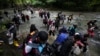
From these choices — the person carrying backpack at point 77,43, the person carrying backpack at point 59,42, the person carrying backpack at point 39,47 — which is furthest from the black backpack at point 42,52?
the person carrying backpack at point 77,43

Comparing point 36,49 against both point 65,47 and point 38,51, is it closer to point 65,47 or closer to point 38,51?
point 38,51

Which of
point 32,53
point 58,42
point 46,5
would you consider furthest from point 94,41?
point 46,5

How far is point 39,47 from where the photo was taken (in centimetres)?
567

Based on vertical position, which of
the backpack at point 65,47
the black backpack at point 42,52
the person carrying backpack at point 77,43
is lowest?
the person carrying backpack at point 77,43

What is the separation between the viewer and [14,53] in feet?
39.2

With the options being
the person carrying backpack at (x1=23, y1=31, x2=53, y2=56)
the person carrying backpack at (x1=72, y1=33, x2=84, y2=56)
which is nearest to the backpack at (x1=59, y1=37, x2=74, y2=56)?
the person carrying backpack at (x1=23, y1=31, x2=53, y2=56)

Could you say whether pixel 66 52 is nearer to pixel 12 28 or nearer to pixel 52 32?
pixel 12 28

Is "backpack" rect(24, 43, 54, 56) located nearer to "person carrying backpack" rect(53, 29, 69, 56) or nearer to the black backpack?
the black backpack

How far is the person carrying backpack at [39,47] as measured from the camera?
216 inches

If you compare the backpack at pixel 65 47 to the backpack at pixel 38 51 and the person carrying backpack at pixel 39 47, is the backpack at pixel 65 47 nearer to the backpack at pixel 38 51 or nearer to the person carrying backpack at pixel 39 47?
the backpack at pixel 38 51

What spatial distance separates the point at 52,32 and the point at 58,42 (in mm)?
10165

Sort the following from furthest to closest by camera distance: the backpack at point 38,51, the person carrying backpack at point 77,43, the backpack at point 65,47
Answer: the person carrying backpack at point 77,43 → the backpack at point 65,47 → the backpack at point 38,51

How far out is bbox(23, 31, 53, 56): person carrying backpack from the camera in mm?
5483

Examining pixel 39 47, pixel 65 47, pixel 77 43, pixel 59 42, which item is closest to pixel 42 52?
pixel 39 47
